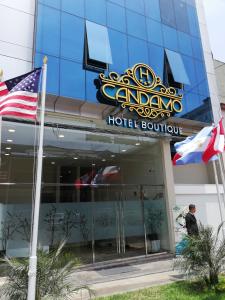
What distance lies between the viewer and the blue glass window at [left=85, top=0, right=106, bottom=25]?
1358 cm

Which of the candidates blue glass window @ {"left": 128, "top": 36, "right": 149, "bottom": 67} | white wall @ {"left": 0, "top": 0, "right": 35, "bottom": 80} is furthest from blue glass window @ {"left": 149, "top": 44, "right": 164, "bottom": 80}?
white wall @ {"left": 0, "top": 0, "right": 35, "bottom": 80}

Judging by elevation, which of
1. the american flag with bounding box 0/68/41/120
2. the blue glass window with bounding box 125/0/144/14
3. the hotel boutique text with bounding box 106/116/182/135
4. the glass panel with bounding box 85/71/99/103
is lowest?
the american flag with bounding box 0/68/41/120

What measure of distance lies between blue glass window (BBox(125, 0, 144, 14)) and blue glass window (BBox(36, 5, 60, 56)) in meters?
4.90

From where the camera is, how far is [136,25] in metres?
15.2

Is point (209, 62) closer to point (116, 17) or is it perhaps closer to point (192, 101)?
point (192, 101)

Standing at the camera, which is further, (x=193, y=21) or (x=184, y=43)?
(x=193, y=21)

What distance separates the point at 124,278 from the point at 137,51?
36.9 feet

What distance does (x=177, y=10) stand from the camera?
57.3 ft

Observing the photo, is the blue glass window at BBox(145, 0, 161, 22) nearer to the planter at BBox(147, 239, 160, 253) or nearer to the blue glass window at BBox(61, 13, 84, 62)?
the blue glass window at BBox(61, 13, 84, 62)

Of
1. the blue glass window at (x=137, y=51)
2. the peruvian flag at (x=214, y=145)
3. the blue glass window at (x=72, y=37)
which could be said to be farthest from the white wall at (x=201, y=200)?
the blue glass window at (x=72, y=37)

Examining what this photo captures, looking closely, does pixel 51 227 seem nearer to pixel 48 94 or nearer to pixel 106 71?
pixel 48 94

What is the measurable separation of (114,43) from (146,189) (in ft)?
25.2

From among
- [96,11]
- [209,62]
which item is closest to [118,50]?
[96,11]

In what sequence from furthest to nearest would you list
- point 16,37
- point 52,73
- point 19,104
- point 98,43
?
point 98,43 → point 16,37 → point 52,73 → point 19,104
